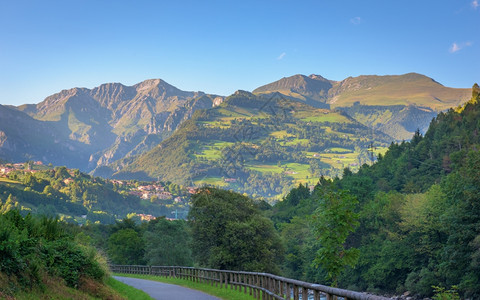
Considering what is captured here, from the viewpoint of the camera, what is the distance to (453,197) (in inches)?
3034

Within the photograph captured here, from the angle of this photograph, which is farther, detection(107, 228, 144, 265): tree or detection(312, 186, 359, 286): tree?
detection(107, 228, 144, 265): tree

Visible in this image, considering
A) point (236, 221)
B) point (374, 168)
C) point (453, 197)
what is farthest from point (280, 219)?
point (236, 221)

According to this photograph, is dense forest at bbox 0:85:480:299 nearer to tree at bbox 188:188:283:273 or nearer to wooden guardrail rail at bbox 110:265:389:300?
tree at bbox 188:188:283:273

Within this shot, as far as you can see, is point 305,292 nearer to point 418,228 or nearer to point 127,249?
point 418,228

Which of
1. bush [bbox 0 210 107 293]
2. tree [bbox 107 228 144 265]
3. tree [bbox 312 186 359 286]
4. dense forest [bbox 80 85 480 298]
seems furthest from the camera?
tree [bbox 107 228 144 265]

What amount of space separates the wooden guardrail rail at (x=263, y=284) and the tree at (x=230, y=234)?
13897 mm

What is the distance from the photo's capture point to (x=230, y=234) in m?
62.8

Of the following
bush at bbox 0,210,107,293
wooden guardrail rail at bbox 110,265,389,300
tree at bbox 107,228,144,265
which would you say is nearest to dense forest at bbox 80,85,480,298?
tree at bbox 107,228,144,265

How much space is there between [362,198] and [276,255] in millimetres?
62031

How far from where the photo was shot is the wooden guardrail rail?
36.1 feet

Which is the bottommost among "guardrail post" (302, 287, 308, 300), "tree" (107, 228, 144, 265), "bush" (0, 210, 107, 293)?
"tree" (107, 228, 144, 265)

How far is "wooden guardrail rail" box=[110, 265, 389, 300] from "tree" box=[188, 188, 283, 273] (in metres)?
13.9

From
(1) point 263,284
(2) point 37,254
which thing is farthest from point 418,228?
(2) point 37,254

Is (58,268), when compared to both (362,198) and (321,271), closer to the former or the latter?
(321,271)
